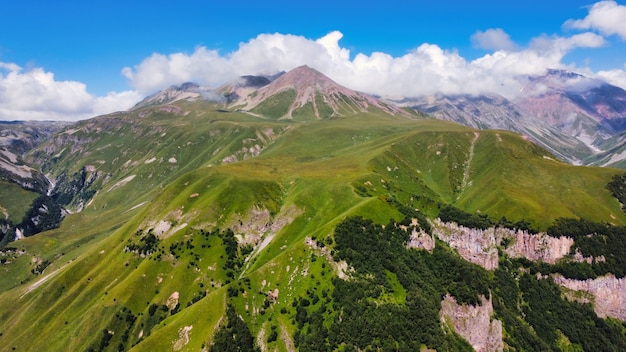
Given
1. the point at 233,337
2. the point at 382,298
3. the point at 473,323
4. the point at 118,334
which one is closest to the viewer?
the point at 233,337

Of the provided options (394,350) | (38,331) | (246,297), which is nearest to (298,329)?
(246,297)

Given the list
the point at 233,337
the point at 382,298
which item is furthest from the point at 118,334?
the point at 382,298

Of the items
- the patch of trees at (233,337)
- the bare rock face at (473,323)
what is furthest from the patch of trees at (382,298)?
the patch of trees at (233,337)

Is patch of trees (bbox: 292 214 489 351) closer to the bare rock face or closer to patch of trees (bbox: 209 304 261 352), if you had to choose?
the bare rock face

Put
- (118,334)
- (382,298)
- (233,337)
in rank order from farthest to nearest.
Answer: (118,334)
(382,298)
(233,337)

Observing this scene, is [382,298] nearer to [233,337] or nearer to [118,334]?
[233,337]

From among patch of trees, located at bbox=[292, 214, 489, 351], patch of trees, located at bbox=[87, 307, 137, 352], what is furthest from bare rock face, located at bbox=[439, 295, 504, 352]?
patch of trees, located at bbox=[87, 307, 137, 352]
